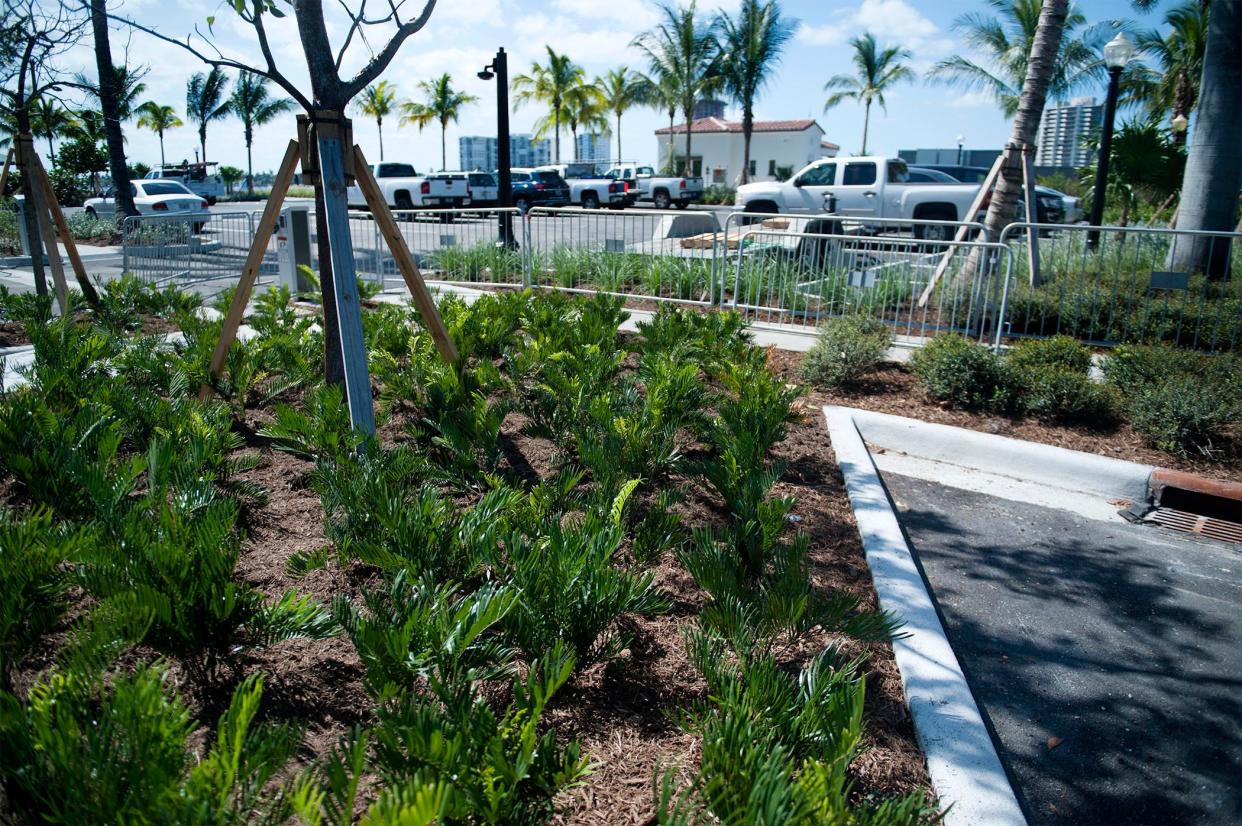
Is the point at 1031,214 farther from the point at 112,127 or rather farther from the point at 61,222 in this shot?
the point at 112,127

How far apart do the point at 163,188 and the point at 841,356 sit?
32.4m

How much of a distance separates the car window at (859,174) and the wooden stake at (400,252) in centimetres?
1792

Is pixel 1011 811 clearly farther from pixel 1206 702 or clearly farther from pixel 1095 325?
pixel 1095 325

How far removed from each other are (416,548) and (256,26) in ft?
9.98

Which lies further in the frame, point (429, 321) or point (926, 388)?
point (926, 388)

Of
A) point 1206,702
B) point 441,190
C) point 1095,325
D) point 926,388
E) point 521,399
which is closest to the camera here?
point 1206,702

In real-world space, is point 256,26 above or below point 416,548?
above

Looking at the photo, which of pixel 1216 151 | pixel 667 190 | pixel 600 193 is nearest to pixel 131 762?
pixel 1216 151

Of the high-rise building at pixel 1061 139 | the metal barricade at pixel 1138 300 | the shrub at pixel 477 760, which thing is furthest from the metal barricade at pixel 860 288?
the high-rise building at pixel 1061 139

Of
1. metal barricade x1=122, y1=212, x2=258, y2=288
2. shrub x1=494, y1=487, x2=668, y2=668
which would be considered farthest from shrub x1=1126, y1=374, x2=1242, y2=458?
metal barricade x1=122, y1=212, x2=258, y2=288

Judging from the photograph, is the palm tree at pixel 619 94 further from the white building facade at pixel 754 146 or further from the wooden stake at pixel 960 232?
the wooden stake at pixel 960 232

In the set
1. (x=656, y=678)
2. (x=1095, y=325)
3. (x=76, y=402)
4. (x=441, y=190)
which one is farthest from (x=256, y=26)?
(x=441, y=190)

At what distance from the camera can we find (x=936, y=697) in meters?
3.03

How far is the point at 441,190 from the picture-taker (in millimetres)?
37531
